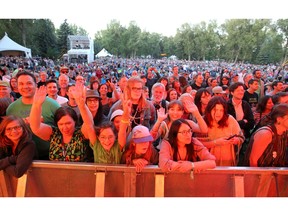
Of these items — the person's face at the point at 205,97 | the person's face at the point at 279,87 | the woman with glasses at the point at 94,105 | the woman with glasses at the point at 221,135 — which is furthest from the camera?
the person's face at the point at 279,87

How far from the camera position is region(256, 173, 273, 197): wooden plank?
193 cm

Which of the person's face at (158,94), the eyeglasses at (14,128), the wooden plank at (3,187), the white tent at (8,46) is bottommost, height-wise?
the wooden plank at (3,187)

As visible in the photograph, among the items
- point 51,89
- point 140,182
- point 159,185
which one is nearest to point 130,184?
point 140,182

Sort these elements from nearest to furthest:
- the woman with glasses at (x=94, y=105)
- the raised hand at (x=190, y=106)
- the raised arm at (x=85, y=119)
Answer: the raised arm at (x=85, y=119), the raised hand at (x=190, y=106), the woman with glasses at (x=94, y=105)

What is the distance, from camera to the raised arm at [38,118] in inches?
85.1

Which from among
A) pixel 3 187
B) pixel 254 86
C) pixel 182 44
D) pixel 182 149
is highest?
pixel 182 44

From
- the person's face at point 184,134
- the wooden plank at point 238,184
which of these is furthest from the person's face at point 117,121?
the wooden plank at point 238,184

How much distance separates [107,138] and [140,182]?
43cm

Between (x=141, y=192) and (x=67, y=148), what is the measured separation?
0.71m

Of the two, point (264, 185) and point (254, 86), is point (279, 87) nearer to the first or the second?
point (254, 86)

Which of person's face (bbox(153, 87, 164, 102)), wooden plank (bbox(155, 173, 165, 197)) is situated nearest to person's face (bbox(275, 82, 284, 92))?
person's face (bbox(153, 87, 164, 102))

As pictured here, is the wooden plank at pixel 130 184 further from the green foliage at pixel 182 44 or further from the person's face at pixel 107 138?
the green foliage at pixel 182 44

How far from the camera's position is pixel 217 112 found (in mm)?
2428

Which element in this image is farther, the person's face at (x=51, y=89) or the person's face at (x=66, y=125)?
the person's face at (x=51, y=89)
